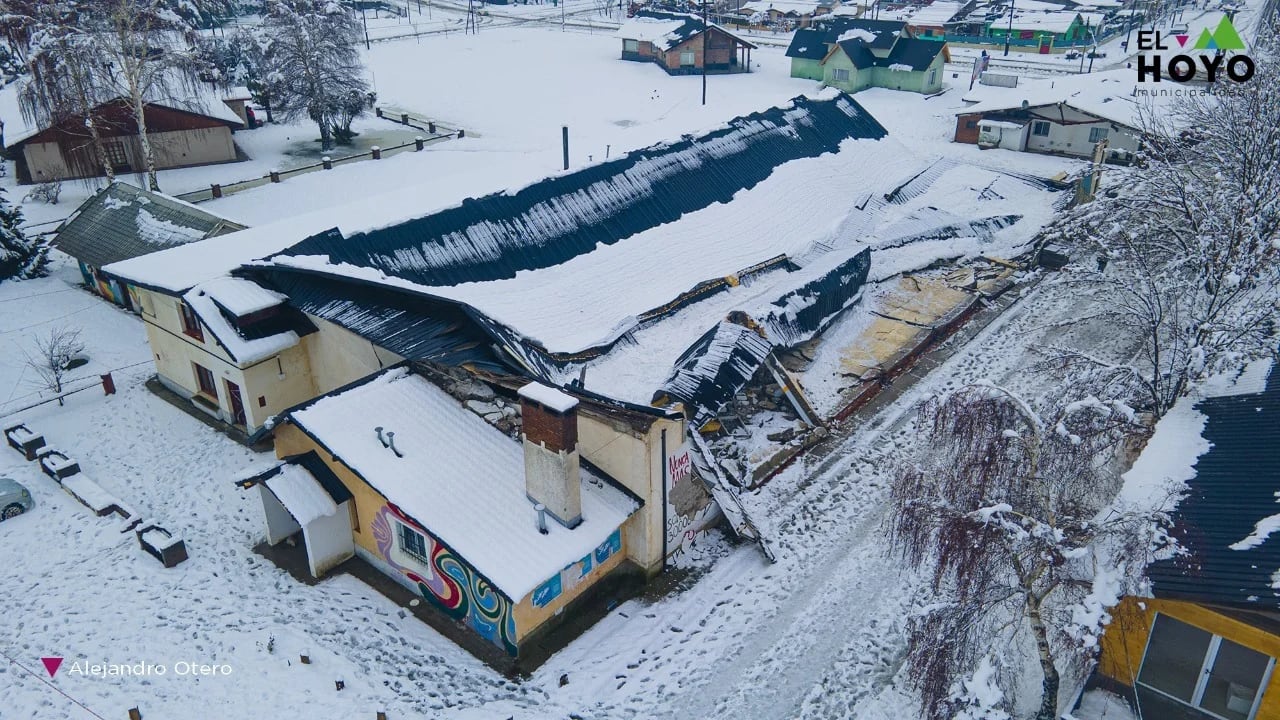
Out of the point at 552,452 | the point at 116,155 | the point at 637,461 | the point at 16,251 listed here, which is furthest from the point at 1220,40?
the point at 16,251

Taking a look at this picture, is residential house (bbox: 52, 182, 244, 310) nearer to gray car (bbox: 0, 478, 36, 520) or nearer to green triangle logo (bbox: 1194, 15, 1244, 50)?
gray car (bbox: 0, 478, 36, 520)

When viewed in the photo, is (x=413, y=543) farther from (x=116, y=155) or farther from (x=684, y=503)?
(x=116, y=155)

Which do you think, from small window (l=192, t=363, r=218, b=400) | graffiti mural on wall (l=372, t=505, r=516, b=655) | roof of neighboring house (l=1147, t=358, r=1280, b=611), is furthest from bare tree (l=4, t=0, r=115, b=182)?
roof of neighboring house (l=1147, t=358, r=1280, b=611)

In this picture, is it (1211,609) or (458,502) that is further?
(458,502)

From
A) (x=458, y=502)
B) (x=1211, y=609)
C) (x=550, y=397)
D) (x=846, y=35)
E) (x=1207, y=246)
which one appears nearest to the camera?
(x=1211, y=609)

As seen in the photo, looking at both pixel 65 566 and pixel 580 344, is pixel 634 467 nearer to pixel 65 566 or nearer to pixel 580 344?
pixel 580 344

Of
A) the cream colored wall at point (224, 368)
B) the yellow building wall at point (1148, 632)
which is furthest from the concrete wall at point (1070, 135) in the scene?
the cream colored wall at point (224, 368)
